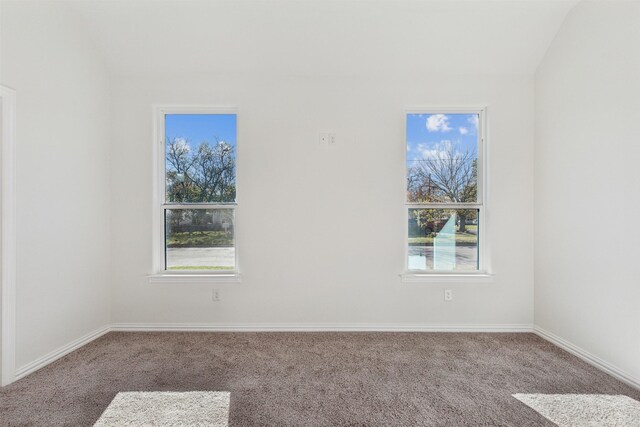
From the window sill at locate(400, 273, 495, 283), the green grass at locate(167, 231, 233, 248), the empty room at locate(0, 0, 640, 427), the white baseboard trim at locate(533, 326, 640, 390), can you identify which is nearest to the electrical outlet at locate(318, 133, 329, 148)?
the empty room at locate(0, 0, 640, 427)

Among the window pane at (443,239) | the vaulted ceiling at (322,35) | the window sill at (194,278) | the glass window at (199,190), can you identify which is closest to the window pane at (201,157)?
the glass window at (199,190)

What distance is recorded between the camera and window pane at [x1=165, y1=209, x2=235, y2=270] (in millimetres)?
3215

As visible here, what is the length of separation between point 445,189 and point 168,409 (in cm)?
299

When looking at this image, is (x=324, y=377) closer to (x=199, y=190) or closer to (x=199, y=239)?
(x=199, y=239)

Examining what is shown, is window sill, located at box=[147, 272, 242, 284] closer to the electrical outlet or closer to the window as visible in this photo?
the electrical outlet

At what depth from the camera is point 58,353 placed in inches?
100

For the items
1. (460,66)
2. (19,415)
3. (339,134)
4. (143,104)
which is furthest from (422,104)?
(19,415)

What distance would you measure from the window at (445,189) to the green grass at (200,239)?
6.34ft

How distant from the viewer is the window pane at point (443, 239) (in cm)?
319

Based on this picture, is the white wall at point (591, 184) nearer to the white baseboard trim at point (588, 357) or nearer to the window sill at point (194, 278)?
A: the white baseboard trim at point (588, 357)

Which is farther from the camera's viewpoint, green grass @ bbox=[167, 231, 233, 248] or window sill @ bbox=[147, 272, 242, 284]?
green grass @ bbox=[167, 231, 233, 248]

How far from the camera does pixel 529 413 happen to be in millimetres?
1832

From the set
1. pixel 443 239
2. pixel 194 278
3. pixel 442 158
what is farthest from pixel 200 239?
pixel 442 158

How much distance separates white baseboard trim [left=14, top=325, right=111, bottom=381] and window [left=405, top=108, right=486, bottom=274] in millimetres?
3135
